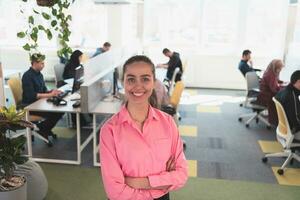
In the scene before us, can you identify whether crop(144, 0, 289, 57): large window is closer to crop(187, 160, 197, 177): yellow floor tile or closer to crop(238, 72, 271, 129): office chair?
crop(238, 72, 271, 129): office chair

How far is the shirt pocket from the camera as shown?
5.22 feet

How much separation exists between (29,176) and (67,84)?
2469 mm

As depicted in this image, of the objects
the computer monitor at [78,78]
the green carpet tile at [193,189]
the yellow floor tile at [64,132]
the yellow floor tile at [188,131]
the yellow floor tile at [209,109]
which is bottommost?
the green carpet tile at [193,189]

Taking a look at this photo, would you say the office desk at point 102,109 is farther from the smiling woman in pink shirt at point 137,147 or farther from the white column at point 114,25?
the white column at point 114,25

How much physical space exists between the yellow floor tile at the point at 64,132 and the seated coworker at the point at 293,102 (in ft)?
9.54

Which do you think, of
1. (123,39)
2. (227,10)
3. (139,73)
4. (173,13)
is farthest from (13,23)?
(139,73)

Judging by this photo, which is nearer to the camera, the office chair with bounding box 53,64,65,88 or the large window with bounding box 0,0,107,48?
the office chair with bounding box 53,64,65,88

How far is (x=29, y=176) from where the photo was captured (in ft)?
9.47

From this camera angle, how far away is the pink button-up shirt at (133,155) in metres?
1.56

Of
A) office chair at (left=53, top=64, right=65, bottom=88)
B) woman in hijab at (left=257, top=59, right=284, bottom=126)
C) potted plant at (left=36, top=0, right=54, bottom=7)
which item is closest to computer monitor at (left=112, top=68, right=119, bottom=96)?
office chair at (left=53, top=64, right=65, bottom=88)

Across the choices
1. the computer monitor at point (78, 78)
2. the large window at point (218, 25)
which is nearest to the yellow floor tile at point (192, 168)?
the computer monitor at point (78, 78)

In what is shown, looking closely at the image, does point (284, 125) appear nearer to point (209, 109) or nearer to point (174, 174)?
point (174, 174)

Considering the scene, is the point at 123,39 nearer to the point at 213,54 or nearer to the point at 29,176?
the point at 213,54

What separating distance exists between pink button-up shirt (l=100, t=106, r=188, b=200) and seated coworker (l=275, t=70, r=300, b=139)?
7.94 ft
